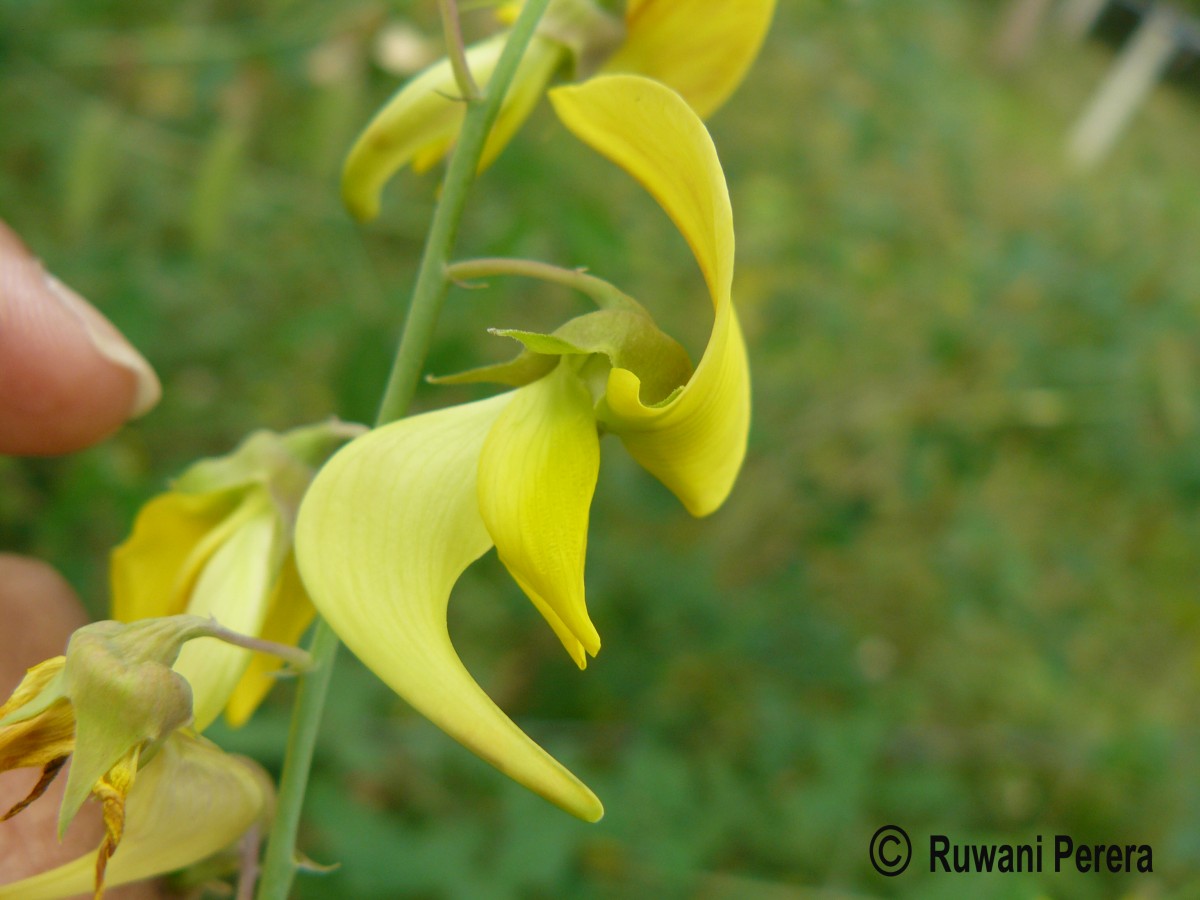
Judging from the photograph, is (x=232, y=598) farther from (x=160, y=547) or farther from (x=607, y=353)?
(x=607, y=353)

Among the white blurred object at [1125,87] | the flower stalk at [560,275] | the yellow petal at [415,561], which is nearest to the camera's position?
the yellow petal at [415,561]

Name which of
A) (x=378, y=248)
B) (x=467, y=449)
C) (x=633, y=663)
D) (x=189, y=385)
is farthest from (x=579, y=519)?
(x=378, y=248)

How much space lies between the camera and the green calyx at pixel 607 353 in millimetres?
483

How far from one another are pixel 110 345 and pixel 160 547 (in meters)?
0.23

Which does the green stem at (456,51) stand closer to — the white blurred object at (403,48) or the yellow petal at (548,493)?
the yellow petal at (548,493)

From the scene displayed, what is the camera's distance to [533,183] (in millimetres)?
1122

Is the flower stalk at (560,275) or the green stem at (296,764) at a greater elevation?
the flower stalk at (560,275)

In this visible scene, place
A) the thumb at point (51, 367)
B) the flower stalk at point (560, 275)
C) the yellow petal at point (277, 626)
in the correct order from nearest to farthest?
the flower stalk at point (560, 275), the yellow petal at point (277, 626), the thumb at point (51, 367)

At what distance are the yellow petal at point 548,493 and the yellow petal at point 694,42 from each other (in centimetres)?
25

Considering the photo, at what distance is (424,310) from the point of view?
0.54 meters

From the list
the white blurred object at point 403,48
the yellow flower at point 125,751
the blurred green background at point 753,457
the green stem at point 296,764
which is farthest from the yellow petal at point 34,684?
the white blurred object at point 403,48

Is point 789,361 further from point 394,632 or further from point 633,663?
point 394,632

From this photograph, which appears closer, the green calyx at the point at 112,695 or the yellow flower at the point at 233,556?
the green calyx at the point at 112,695

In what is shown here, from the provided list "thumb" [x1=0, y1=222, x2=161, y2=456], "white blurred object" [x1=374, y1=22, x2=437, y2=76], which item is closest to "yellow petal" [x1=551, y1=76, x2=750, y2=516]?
"thumb" [x1=0, y1=222, x2=161, y2=456]
